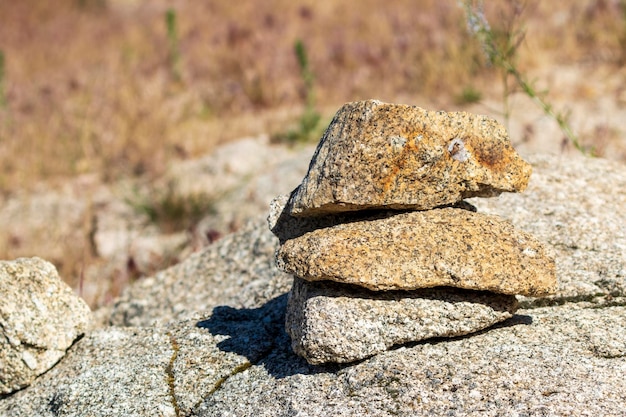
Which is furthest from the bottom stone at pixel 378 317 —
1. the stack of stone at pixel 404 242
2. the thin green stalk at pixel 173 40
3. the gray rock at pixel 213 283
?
the thin green stalk at pixel 173 40

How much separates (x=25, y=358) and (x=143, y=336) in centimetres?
52

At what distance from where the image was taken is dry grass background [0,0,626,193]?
28.1 ft

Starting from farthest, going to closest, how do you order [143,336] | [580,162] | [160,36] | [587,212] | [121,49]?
[160,36] → [121,49] → [580,162] → [587,212] → [143,336]

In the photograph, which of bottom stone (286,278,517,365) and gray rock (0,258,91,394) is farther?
gray rock (0,258,91,394)

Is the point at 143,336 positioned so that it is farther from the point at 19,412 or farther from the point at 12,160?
the point at 12,160

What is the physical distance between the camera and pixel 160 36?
13.3m

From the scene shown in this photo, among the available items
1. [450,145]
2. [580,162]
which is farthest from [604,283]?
[580,162]

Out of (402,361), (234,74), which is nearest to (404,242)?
(402,361)

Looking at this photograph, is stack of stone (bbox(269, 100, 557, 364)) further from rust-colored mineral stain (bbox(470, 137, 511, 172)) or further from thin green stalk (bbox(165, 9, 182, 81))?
thin green stalk (bbox(165, 9, 182, 81))

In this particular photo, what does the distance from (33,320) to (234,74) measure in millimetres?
8299

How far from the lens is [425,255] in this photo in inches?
99.8

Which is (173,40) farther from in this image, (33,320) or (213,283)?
(33,320)

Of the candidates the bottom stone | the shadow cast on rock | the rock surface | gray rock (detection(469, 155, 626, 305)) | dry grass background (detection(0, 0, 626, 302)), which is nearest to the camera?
the rock surface

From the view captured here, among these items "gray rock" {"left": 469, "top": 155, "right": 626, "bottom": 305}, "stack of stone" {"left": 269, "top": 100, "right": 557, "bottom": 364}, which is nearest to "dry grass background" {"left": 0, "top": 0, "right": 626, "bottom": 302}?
"gray rock" {"left": 469, "top": 155, "right": 626, "bottom": 305}
